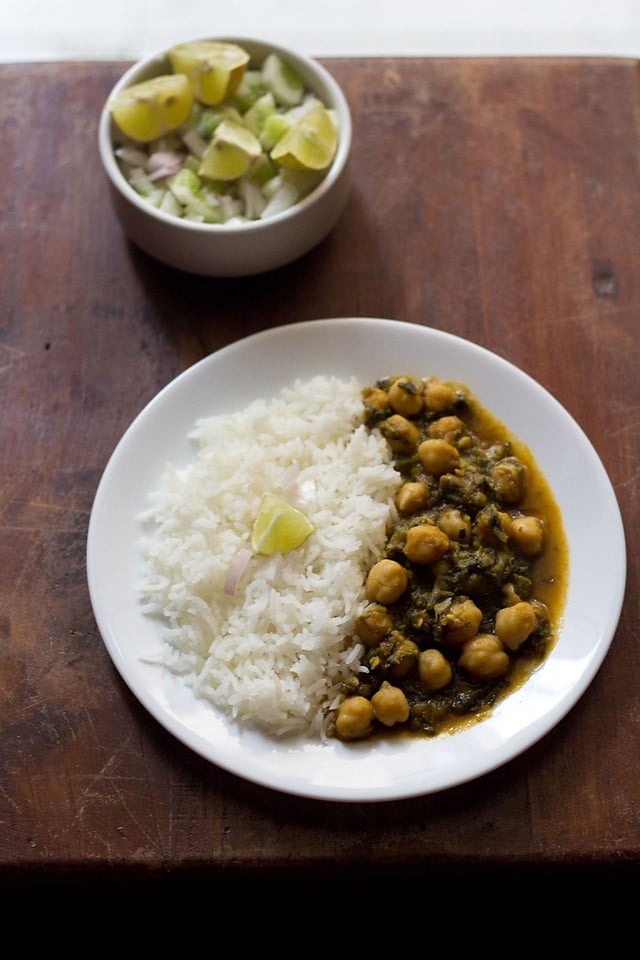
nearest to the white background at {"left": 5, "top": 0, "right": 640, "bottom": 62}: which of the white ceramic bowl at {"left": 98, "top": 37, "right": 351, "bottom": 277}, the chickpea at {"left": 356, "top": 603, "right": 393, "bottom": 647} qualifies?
the white ceramic bowl at {"left": 98, "top": 37, "right": 351, "bottom": 277}

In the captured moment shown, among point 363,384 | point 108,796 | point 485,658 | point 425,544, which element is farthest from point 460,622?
point 108,796

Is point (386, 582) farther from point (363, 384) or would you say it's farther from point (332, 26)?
point (332, 26)

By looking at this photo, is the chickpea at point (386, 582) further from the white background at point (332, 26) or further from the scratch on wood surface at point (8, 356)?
the white background at point (332, 26)

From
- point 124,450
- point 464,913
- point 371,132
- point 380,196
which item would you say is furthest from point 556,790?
point 371,132

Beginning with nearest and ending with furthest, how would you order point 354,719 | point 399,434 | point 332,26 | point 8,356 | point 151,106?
point 354,719, point 399,434, point 151,106, point 8,356, point 332,26

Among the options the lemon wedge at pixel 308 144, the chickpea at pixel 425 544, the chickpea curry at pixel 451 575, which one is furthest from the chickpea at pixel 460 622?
the lemon wedge at pixel 308 144

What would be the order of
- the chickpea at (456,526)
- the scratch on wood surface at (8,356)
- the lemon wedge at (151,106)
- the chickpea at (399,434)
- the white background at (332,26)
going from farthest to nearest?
1. the white background at (332,26)
2. the scratch on wood surface at (8,356)
3. the lemon wedge at (151,106)
4. the chickpea at (399,434)
5. the chickpea at (456,526)

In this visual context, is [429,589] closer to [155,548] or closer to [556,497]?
[556,497]

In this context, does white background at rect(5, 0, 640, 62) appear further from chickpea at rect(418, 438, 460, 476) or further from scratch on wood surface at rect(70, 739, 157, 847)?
scratch on wood surface at rect(70, 739, 157, 847)
